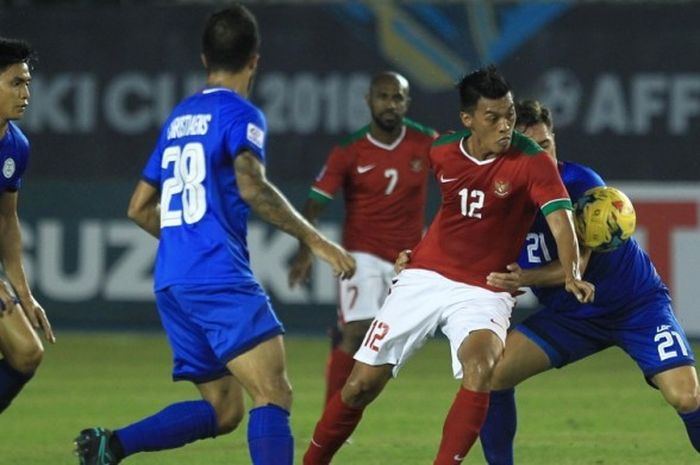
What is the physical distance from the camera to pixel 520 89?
15.1m

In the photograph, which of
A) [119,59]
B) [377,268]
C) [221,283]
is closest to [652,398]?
[377,268]

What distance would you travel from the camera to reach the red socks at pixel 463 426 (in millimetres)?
7145

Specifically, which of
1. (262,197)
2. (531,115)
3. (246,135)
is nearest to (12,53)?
(246,135)

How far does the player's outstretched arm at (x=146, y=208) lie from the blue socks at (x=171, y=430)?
80 centimetres

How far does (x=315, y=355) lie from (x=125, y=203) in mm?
2672

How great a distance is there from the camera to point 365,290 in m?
10.4

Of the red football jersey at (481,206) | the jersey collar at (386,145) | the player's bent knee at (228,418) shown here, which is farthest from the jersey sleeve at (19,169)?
the jersey collar at (386,145)

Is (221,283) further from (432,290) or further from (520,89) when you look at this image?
(520,89)

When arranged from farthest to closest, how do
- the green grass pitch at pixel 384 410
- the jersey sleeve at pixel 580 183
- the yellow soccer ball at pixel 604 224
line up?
1. the green grass pitch at pixel 384 410
2. the jersey sleeve at pixel 580 183
3. the yellow soccer ball at pixel 604 224

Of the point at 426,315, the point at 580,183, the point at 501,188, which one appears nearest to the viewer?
the point at 501,188

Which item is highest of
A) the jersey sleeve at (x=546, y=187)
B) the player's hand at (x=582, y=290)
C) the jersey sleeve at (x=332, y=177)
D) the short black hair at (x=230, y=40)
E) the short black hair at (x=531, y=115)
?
the short black hair at (x=230, y=40)

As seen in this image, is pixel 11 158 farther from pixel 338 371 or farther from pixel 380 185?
pixel 380 185

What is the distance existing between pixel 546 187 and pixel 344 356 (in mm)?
3158

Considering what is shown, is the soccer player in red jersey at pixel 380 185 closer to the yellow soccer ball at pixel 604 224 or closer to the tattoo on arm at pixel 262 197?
the yellow soccer ball at pixel 604 224
